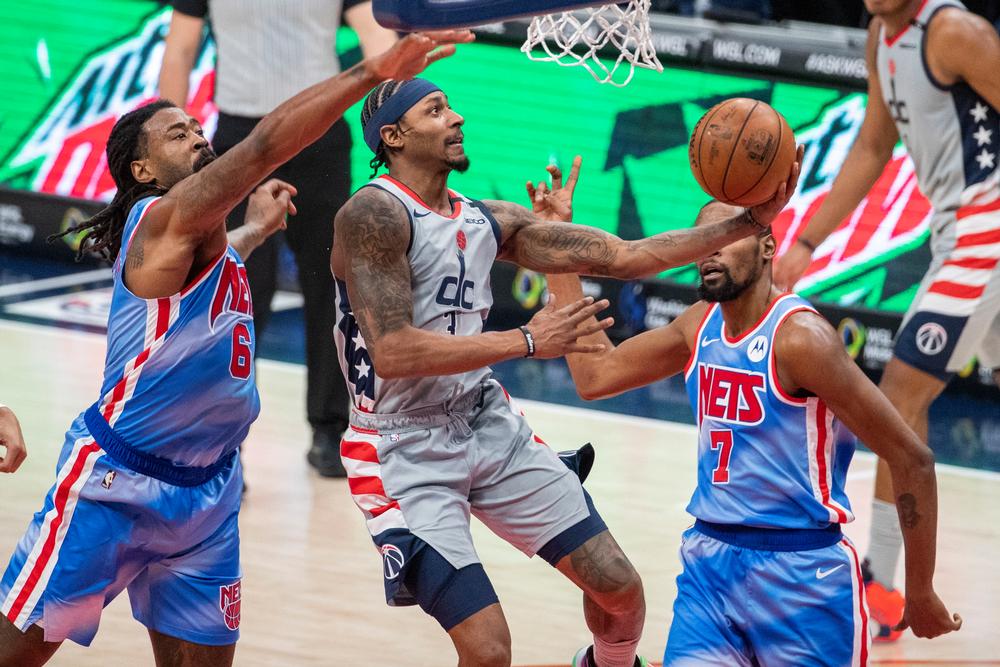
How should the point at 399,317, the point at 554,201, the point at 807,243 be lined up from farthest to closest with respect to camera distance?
the point at 807,243
the point at 554,201
the point at 399,317

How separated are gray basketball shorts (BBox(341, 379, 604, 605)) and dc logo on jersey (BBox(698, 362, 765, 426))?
63 cm

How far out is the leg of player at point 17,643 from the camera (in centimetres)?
443

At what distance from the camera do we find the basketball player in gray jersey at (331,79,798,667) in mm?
4426

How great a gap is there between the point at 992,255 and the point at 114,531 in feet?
11.9

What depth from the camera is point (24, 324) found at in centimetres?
1055

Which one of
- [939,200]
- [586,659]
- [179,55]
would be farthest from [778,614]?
[179,55]

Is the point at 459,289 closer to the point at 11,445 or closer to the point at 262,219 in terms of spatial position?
the point at 262,219

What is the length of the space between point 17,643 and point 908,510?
97.3 inches

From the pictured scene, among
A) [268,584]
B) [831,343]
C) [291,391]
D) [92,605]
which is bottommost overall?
[291,391]

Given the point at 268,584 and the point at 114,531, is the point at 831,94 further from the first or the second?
the point at 114,531

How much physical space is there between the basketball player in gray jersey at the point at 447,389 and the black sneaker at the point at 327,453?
10.1ft

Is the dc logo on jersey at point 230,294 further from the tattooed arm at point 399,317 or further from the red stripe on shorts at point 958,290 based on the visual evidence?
the red stripe on shorts at point 958,290

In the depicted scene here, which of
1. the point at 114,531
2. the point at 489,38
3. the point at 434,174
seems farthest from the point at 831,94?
the point at 114,531

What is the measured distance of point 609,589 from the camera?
188 inches
